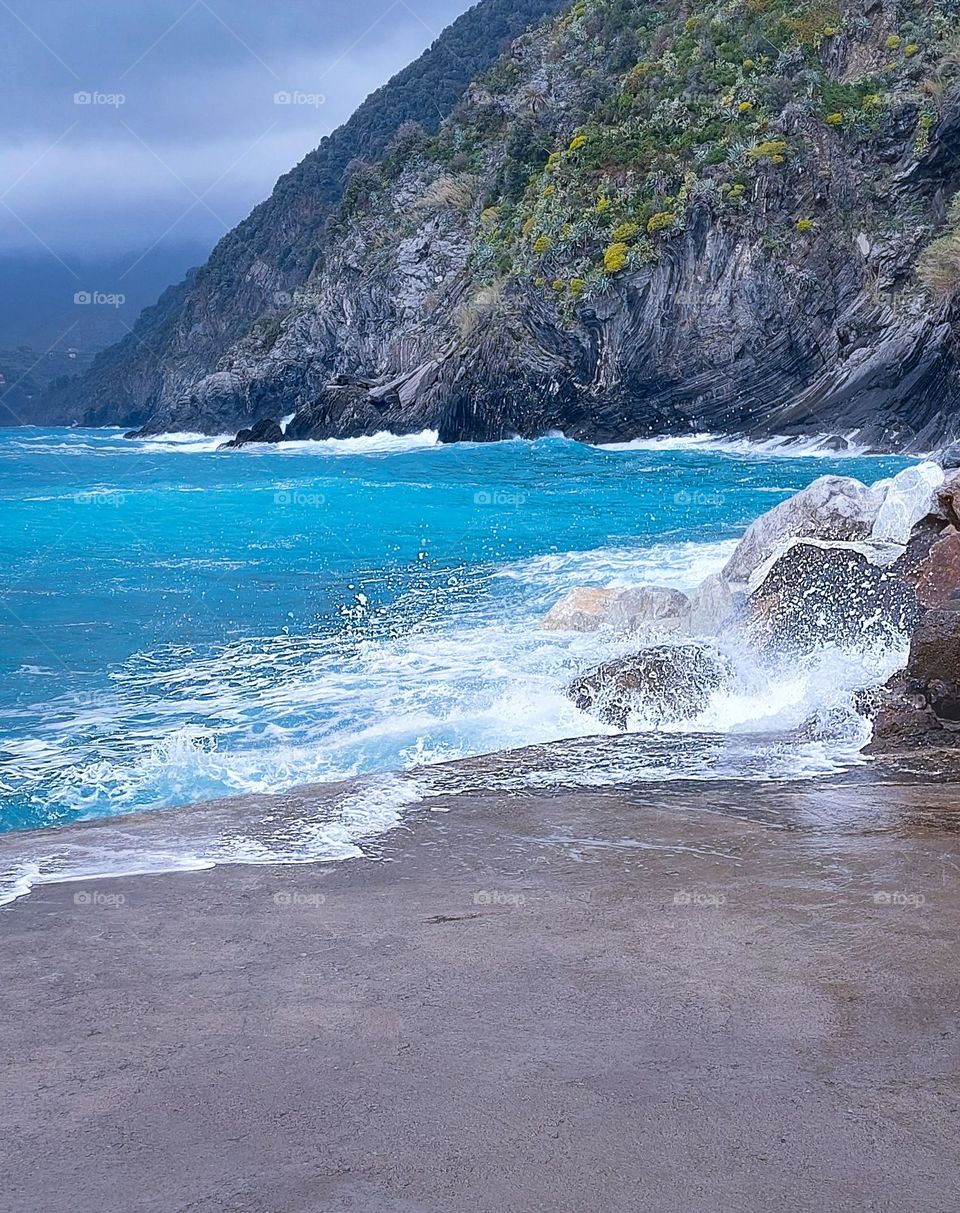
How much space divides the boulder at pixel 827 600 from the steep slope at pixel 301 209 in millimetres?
92184

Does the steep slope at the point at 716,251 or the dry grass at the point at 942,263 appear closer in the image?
the dry grass at the point at 942,263

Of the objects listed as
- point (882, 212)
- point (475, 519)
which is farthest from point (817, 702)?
point (882, 212)

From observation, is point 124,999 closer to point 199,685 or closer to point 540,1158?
point 540,1158

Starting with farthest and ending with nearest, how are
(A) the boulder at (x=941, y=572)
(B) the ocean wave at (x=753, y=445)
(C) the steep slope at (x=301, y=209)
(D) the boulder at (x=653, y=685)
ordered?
(C) the steep slope at (x=301, y=209) < (B) the ocean wave at (x=753, y=445) < (A) the boulder at (x=941, y=572) < (D) the boulder at (x=653, y=685)

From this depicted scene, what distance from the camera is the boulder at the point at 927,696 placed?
263 inches

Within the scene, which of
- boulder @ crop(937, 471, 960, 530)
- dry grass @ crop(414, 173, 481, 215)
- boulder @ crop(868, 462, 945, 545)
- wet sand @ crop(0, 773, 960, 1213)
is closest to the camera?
wet sand @ crop(0, 773, 960, 1213)

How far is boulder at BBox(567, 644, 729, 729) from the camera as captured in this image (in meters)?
8.26
